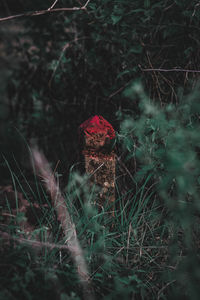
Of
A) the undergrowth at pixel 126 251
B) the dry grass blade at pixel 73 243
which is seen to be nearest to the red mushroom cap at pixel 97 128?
the undergrowth at pixel 126 251

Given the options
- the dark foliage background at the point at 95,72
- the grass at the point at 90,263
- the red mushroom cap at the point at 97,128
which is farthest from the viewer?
the dark foliage background at the point at 95,72

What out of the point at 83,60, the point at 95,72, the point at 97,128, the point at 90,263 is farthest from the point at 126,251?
the point at 83,60

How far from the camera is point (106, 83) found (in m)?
2.92

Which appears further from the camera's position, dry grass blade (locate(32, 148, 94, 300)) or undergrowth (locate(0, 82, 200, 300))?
dry grass blade (locate(32, 148, 94, 300))

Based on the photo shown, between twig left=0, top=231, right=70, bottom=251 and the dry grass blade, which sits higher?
twig left=0, top=231, right=70, bottom=251

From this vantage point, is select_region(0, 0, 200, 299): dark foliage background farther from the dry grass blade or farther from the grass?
the dry grass blade

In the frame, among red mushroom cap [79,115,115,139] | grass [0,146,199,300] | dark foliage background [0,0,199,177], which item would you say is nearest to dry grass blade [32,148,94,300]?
grass [0,146,199,300]

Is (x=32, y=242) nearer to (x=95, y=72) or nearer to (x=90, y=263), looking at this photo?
(x=90, y=263)

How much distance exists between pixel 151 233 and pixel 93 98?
1708mm

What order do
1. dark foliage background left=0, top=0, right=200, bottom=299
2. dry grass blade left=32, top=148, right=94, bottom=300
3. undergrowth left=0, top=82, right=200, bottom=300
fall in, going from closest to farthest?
1. undergrowth left=0, top=82, right=200, bottom=300
2. dry grass blade left=32, top=148, right=94, bottom=300
3. dark foliage background left=0, top=0, right=200, bottom=299

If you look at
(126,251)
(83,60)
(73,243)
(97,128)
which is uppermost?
(83,60)

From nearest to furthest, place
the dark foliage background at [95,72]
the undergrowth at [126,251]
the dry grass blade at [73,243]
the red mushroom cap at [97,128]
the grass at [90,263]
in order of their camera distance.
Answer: the undergrowth at [126,251] < the grass at [90,263] < the dry grass blade at [73,243] < the red mushroom cap at [97,128] < the dark foliage background at [95,72]

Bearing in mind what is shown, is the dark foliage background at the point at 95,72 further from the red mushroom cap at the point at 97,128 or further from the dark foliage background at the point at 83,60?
the red mushroom cap at the point at 97,128

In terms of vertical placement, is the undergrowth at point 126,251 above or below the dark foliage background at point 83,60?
below
